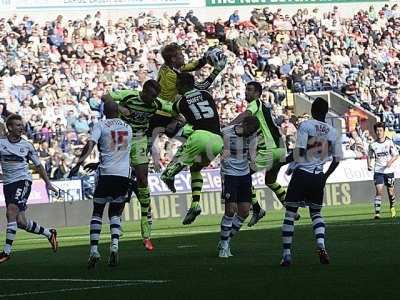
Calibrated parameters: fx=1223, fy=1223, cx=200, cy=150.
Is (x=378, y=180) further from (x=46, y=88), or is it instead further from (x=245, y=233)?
(x=46, y=88)

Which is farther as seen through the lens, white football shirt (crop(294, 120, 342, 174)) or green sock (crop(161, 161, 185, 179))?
green sock (crop(161, 161, 185, 179))

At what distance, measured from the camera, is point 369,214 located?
3166 centimetres

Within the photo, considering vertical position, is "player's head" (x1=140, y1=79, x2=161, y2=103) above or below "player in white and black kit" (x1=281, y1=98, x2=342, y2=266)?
above

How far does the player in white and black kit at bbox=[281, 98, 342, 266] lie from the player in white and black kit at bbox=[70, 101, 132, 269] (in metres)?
2.55

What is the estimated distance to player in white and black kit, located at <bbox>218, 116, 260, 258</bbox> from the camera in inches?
724

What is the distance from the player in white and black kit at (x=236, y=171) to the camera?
60.3 feet

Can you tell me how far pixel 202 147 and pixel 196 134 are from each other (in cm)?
26

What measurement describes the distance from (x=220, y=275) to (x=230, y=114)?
84.4 feet

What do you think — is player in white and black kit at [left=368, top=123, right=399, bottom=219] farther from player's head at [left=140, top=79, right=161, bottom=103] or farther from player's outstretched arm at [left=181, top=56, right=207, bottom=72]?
player's head at [left=140, top=79, right=161, bottom=103]

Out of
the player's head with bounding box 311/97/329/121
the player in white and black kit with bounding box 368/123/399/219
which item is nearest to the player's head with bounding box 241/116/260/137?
the player's head with bounding box 311/97/329/121

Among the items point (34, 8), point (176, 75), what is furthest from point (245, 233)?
point (34, 8)

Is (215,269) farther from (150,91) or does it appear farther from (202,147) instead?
(202,147)

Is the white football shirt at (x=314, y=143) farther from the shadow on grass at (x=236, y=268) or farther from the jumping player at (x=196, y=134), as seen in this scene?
the jumping player at (x=196, y=134)

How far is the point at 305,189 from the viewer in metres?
17.0
